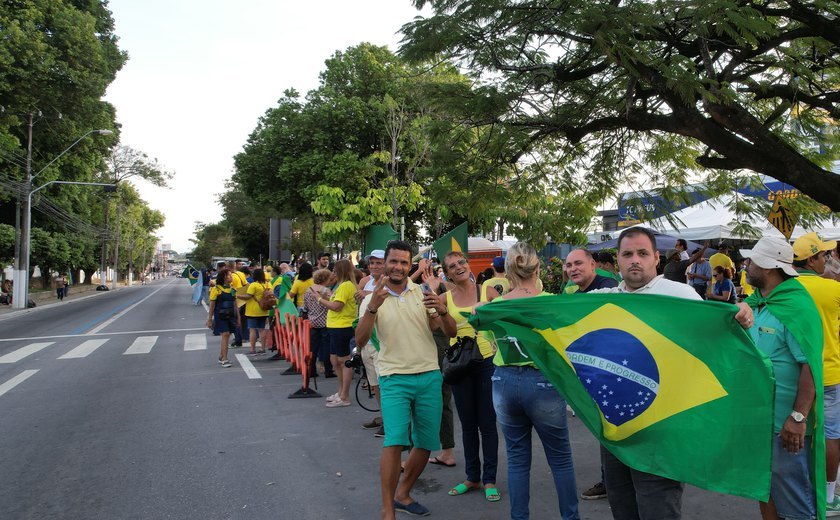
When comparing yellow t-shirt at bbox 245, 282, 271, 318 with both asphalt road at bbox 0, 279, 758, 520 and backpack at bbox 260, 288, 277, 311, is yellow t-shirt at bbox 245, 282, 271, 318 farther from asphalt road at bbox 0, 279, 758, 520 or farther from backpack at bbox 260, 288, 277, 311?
asphalt road at bbox 0, 279, 758, 520

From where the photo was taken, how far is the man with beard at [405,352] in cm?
406

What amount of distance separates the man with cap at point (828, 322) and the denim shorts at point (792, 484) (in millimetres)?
912

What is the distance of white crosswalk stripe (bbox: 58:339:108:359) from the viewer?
41.9ft

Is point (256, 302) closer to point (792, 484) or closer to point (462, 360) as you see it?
point (462, 360)

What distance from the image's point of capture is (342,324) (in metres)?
8.13

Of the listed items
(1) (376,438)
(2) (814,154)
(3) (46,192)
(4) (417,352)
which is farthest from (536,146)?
(3) (46,192)

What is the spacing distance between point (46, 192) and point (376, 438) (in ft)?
119

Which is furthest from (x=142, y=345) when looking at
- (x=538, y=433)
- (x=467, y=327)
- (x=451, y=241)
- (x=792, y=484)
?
(x=792, y=484)

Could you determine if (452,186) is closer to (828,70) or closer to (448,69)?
(448,69)

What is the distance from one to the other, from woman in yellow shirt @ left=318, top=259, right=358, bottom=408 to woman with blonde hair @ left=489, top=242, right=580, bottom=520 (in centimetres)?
426

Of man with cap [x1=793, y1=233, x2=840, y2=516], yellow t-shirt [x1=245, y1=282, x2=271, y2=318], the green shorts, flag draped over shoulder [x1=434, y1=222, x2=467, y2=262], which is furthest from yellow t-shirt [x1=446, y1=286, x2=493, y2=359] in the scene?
yellow t-shirt [x1=245, y1=282, x2=271, y2=318]

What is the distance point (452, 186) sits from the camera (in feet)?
30.9

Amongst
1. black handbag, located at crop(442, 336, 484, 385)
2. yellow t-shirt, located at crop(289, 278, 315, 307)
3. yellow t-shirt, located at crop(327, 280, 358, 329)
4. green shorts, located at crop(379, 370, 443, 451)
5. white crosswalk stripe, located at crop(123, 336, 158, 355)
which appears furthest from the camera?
white crosswalk stripe, located at crop(123, 336, 158, 355)

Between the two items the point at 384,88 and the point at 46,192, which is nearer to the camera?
the point at 384,88
